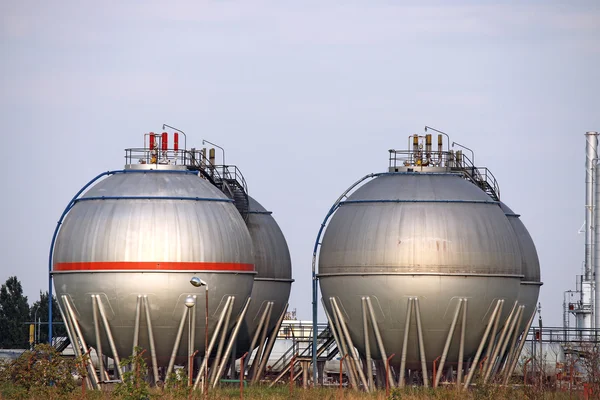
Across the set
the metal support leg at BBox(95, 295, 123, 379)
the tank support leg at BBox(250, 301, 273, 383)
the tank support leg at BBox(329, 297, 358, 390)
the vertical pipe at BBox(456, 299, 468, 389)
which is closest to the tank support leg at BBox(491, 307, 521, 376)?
the vertical pipe at BBox(456, 299, 468, 389)

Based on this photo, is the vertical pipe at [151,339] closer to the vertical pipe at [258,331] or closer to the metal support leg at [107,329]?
the metal support leg at [107,329]

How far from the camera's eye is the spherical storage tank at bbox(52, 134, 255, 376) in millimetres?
47562

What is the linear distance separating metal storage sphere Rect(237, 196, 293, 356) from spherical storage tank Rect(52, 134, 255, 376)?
6.32 meters

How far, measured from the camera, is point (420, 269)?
162 feet

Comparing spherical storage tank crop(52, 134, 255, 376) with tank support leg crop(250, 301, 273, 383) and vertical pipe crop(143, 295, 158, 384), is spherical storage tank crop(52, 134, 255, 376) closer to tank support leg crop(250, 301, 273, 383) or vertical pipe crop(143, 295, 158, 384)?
vertical pipe crop(143, 295, 158, 384)

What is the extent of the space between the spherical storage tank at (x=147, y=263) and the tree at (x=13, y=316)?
45.2 meters

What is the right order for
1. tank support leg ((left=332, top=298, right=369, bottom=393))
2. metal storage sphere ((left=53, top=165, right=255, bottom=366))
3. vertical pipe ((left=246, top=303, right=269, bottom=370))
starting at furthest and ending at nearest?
vertical pipe ((left=246, top=303, right=269, bottom=370)) < tank support leg ((left=332, top=298, right=369, bottom=393)) < metal storage sphere ((left=53, top=165, right=255, bottom=366))

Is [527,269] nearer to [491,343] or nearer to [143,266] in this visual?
[491,343]

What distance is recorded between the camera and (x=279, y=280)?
58.2m

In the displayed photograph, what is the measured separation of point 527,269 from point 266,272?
42.5 ft

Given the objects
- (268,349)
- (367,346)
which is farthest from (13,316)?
(367,346)

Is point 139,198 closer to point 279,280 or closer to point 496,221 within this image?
point 279,280

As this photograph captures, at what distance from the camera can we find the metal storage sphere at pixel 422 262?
49.5 metres

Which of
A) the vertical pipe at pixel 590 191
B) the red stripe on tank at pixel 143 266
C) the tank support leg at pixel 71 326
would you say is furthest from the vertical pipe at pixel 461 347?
the vertical pipe at pixel 590 191
